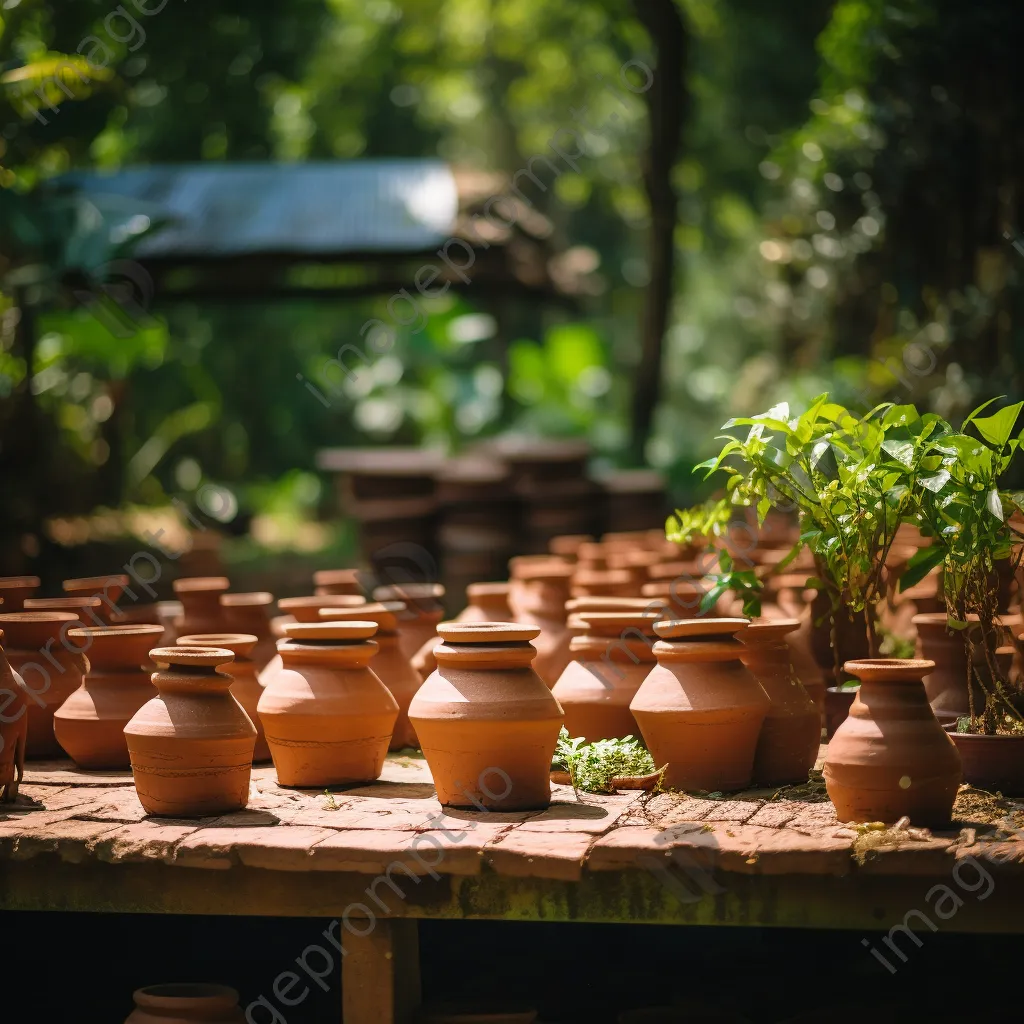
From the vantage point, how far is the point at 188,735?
395cm

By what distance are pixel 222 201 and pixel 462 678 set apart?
9.59 meters

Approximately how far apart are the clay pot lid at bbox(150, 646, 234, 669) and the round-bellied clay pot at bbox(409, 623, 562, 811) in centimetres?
62

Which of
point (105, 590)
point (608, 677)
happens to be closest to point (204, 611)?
point (105, 590)

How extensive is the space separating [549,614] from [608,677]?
0.98m

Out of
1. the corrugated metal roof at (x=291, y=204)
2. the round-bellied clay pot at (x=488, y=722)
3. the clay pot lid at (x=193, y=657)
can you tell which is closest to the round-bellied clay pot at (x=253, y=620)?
the clay pot lid at (x=193, y=657)

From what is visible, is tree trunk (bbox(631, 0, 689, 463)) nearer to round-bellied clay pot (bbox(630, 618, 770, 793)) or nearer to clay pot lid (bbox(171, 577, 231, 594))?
clay pot lid (bbox(171, 577, 231, 594))

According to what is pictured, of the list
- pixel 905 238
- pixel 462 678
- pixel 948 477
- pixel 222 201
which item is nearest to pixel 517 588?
pixel 462 678

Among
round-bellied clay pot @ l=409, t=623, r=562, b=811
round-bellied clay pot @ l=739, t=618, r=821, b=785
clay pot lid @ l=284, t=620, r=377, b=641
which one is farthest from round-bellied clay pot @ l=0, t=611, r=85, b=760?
round-bellied clay pot @ l=739, t=618, r=821, b=785

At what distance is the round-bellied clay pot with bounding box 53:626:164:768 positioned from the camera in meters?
4.64

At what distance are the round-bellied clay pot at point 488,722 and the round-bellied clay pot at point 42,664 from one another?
1.73 meters

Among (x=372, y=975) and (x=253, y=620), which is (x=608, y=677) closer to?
(x=372, y=975)

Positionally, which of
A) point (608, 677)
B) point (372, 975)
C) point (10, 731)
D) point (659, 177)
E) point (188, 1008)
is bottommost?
point (188, 1008)

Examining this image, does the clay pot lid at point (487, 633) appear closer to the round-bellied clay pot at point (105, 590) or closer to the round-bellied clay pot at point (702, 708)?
the round-bellied clay pot at point (702, 708)

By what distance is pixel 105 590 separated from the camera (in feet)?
18.5
